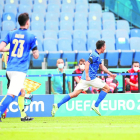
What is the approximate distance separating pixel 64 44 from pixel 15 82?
Result: 8.11 metres

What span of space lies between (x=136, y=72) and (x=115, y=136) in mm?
5718

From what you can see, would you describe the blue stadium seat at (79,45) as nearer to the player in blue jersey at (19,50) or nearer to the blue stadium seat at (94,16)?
the blue stadium seat at (94,16)

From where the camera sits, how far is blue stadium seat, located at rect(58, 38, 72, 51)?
13812 mm

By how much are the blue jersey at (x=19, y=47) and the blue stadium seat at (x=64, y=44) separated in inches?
309

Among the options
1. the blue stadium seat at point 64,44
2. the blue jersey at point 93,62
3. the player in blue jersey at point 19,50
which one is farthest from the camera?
the blue stadium seat at point 64,44

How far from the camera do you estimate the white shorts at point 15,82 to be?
5.77 m

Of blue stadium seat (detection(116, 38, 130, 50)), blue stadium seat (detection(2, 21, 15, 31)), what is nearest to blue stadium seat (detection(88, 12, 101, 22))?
blue stadium seat (detection(116, 38, 130, 50))

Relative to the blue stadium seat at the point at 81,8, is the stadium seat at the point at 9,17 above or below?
below

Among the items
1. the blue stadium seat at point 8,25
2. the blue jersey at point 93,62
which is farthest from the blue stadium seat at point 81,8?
the blue jersey at point 93,62

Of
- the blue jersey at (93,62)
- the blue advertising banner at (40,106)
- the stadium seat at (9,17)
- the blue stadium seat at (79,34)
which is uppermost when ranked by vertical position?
the stadium seat at (9,17)

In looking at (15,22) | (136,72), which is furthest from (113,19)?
(136,72)

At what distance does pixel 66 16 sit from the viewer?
15508 millimetres

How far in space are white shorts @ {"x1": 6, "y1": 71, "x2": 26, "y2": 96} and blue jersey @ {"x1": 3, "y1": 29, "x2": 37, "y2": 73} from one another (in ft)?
0.21

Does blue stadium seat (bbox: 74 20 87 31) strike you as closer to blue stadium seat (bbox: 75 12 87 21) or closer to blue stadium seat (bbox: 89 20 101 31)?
blue stadium seat (bbox: 89 20 101 31)
